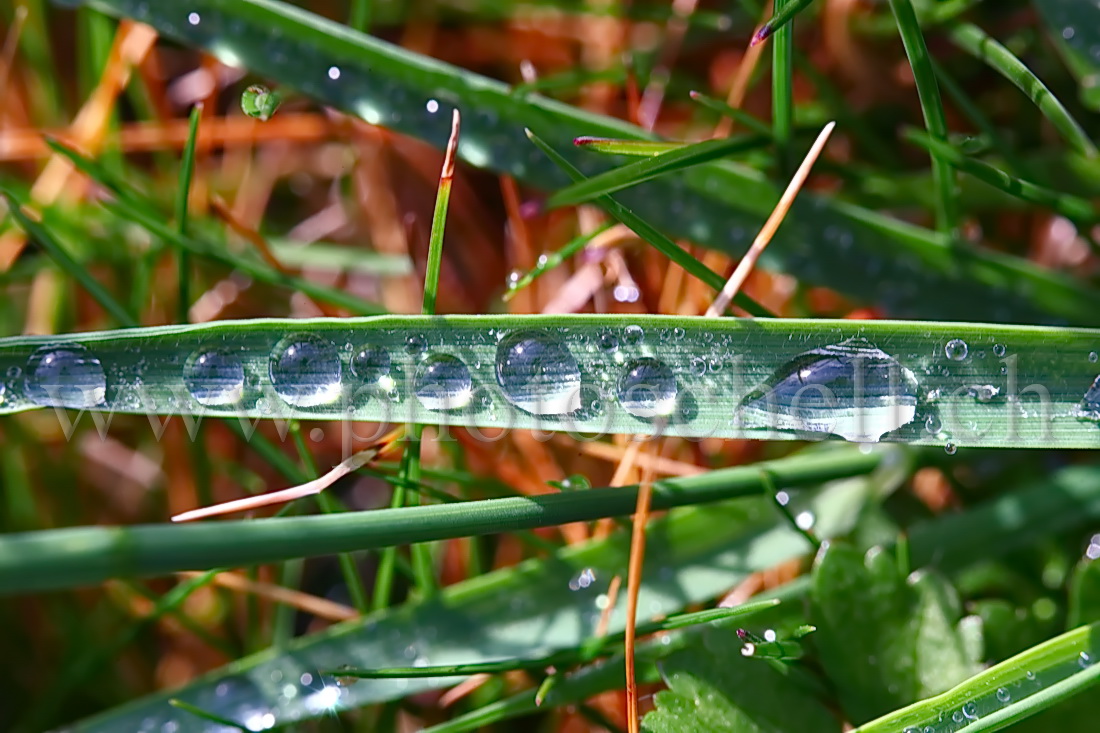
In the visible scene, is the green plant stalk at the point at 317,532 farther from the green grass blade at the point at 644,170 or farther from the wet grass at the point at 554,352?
the green grass blade at the point at 644,170

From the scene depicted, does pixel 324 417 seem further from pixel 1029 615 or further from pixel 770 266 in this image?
pixel 1029 615

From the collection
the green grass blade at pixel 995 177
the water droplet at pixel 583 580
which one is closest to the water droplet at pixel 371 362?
the water droplet at pixel 583 580

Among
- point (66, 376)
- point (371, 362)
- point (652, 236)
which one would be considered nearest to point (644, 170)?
point (652, 236)

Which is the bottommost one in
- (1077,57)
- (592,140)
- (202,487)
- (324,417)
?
(202,487)

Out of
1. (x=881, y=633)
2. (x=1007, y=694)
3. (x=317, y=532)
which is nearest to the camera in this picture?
(x=317, y=532)

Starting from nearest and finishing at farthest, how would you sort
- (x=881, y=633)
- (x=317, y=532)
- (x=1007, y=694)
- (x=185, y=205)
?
1. (x=317, y=532)
2. (x=1007, y=694)
3. (x=881, y=633)
4. (x=185, y=205)

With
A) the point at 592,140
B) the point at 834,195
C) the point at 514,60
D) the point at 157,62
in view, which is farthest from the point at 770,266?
the point at 157,62

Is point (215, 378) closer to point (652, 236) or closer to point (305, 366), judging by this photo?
point (305, 366)
